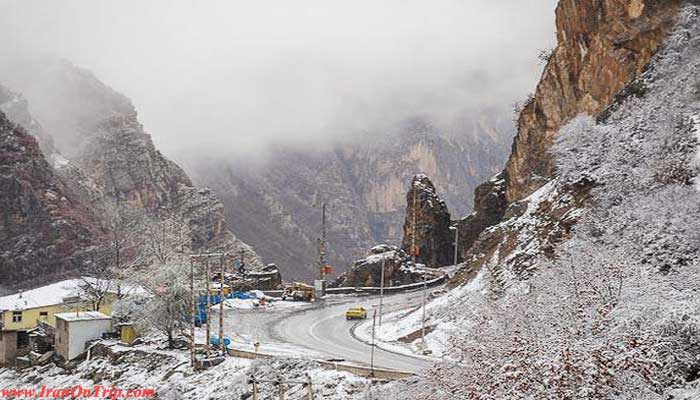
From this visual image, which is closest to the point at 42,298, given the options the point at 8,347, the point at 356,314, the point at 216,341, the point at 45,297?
the point at 45,297

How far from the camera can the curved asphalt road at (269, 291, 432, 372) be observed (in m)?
38.3

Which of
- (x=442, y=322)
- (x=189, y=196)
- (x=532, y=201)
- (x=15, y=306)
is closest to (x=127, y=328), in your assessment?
(x=15, y=306)

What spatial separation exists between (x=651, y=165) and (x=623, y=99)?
30.8 feet

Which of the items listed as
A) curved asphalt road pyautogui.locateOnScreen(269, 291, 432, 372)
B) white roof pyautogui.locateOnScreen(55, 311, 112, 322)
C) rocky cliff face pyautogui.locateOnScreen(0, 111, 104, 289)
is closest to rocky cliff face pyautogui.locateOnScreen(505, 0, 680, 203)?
curved asphalt road pyautogui.locateOnScreen(269, 291, 432, 372)

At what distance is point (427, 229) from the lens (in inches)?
3521

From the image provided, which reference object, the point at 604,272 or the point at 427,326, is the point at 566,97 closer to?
the point at 427,326

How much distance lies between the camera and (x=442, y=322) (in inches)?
1758

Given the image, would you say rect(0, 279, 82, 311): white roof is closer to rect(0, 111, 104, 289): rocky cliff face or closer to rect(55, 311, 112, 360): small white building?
rect(55, 311, 112, 360): small white building

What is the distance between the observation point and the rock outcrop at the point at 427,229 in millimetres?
89000

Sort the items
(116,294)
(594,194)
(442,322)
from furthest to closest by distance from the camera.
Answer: (116,294), (442,322), (594,194)

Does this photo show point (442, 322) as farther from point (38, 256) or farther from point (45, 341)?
point (38, 256)

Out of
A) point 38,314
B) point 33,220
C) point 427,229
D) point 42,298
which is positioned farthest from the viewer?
point 33,220

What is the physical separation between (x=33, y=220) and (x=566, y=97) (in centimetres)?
10765

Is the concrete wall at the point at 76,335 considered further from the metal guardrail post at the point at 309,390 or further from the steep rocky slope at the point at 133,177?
the steep rocky slope at the point at 133,177
